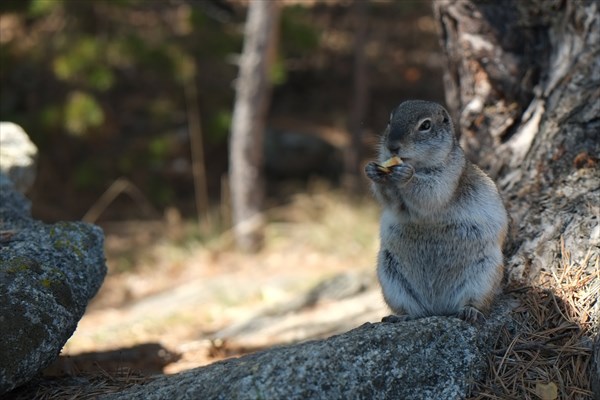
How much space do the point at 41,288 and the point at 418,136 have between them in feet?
6.64

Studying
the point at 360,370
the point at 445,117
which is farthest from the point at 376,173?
the point at 360,370

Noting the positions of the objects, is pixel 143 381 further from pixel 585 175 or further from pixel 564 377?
pixel 585 175

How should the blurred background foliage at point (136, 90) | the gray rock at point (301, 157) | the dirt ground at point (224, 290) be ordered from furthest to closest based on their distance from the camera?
the gray rock at point (301, 157) < the blurred background foliage at point (136, 90) < the dirt ground at point (224, 290)

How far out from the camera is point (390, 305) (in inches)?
159

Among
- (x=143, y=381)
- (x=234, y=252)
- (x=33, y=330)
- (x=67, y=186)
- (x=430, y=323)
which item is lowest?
(x=234, y=252)

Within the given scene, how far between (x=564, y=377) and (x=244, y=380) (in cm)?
148

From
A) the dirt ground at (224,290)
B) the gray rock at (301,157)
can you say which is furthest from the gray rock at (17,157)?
the gray rock at (301,157)

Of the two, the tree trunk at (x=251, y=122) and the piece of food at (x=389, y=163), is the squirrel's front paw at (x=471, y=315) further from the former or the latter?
the tree trunk at (x=251, y=122)

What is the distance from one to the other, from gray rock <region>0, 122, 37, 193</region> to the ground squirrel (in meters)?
2.47

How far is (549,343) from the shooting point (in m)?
3.57

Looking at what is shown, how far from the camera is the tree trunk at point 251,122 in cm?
929

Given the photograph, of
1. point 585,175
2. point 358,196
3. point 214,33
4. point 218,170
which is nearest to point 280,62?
point 214,33

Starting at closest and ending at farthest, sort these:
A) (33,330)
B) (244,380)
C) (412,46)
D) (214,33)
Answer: (244,380), (33,330), (214,33), (412,46)

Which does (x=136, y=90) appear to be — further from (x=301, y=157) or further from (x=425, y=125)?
(x=425, y=125)
